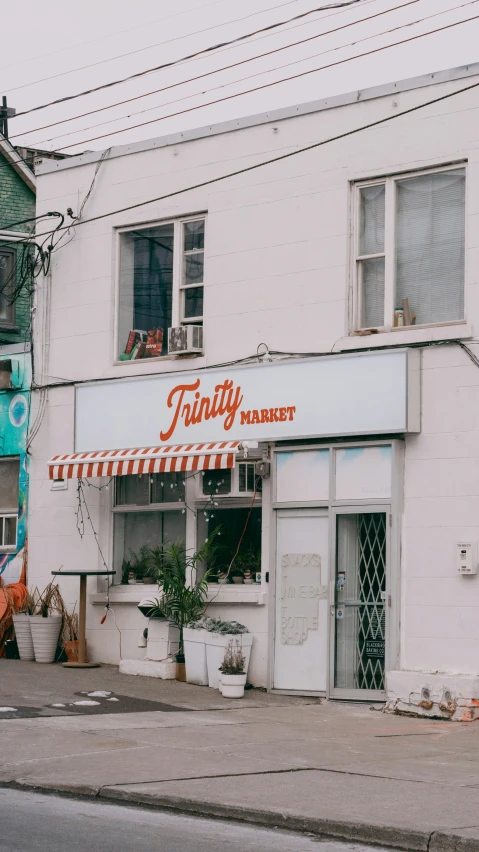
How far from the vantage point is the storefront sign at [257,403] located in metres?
14.6

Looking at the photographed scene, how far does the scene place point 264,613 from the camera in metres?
15.8

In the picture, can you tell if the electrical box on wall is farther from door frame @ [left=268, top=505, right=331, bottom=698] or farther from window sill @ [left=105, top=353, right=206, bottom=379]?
window sill @ [left=105, top=353, right=206, bottom=379]

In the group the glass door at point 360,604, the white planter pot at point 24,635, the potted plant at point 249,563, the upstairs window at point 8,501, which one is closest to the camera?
the glass door at point 360,604

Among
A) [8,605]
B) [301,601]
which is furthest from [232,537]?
[8,605]

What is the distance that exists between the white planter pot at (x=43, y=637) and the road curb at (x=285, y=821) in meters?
7.69

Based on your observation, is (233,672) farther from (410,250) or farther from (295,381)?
(410,250)

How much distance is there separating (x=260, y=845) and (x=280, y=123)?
34.3ft

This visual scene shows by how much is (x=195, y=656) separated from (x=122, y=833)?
308 inches

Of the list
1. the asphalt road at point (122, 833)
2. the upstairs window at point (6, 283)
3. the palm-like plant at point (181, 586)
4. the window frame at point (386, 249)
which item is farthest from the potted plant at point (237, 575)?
the upstairs window at point (6, 283)

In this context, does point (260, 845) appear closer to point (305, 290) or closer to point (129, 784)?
point (129, 784)

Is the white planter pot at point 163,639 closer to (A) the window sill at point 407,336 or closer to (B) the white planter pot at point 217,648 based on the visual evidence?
(B) the white planter pot at point 217,648

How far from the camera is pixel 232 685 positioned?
1509 cm

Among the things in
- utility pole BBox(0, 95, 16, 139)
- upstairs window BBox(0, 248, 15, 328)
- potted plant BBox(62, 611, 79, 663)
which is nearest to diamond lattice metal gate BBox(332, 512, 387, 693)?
potted plant BBox(62, 611, 79, 663)

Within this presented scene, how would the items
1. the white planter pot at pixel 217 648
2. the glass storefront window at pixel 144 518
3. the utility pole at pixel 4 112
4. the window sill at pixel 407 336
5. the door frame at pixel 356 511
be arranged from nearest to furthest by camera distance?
the window sill at pixel 407 336, the door frame at pixel 356 511, the white planter pot at pixel 217 648, the glass storefront window at pixel 144 518, the utility pole at pixel 4 112
